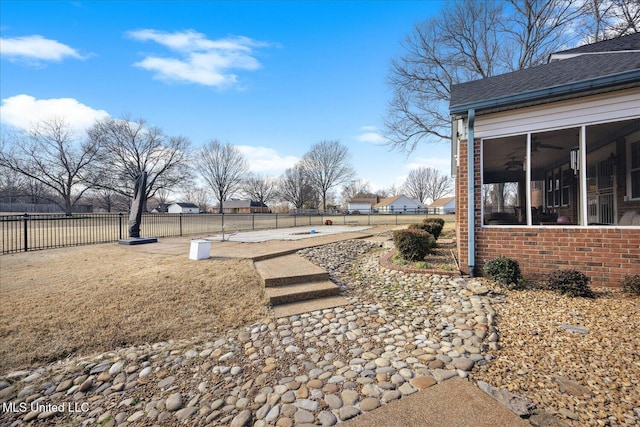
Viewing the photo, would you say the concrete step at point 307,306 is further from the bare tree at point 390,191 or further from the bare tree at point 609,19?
the bare tree at point 390,191

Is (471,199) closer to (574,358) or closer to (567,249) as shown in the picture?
(567,249)

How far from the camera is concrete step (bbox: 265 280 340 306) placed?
422 centimetres

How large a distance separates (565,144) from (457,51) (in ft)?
41.6

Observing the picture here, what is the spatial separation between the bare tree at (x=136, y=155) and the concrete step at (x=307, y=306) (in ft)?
108

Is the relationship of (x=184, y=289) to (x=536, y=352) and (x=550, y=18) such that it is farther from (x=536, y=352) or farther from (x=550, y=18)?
(x=550, y=18)

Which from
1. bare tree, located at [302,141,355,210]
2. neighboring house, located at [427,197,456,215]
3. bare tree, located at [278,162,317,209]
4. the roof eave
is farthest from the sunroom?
neighboring house, located at [427,197,456,215]

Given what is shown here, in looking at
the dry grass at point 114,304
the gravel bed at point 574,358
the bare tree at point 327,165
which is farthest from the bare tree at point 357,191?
the gravel bed at point 574,358

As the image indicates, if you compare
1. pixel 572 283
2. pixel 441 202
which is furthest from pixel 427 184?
pixel 572 283

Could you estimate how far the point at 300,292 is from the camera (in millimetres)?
4355

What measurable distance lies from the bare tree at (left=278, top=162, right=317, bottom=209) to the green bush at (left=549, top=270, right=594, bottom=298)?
48.3m

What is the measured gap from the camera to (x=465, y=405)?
6.70 ft

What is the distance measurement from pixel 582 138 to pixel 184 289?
701 centimetres

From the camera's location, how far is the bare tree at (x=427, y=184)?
6806cm

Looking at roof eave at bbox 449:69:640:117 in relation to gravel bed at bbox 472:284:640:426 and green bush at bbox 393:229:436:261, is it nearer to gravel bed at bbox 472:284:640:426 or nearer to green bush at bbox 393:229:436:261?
green bush at bbox 393:229:436:261
